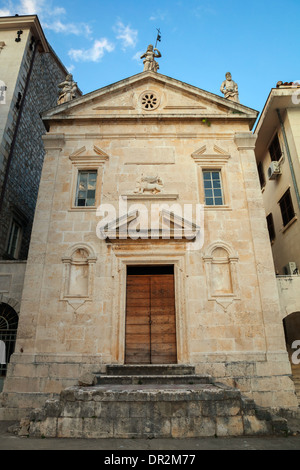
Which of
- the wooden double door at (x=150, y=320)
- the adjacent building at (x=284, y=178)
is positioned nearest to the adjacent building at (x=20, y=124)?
the wooden double door at (x=150, y=320)

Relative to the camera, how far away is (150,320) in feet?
33.2

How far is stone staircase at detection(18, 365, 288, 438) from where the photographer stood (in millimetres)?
6137

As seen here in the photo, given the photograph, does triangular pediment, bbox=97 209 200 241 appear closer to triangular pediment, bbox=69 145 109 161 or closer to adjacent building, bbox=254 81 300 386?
triangular pediment, bbox=69 145 109 161

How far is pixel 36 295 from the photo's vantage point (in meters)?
10.1

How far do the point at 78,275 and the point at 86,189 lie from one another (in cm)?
332

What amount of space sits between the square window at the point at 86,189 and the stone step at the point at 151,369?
563 cm

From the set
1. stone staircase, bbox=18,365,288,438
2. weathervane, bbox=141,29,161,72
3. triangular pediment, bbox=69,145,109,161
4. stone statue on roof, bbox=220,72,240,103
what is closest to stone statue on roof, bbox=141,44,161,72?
weathervane, bbox=141,29,161,72

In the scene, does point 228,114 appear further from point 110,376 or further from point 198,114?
point 110,376

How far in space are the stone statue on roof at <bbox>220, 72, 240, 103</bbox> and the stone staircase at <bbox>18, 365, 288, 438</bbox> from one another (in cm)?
1124

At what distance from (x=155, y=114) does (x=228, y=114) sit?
287 centimetres

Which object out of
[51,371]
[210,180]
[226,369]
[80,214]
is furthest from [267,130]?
[51,371]

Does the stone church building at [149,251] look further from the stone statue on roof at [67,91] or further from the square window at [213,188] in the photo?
the stone statue on roof at [67,91]

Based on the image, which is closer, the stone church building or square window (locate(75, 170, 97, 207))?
the stone church building

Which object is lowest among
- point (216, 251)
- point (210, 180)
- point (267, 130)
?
point (216, 251)
